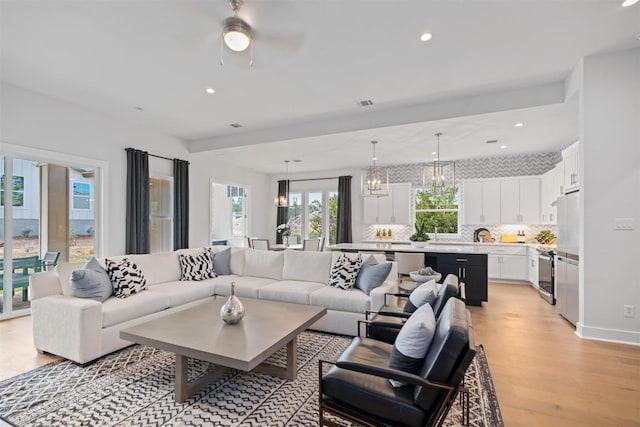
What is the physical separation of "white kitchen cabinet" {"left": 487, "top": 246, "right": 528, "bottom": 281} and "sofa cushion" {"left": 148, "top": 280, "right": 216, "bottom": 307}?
557 cm

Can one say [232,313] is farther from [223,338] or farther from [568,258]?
[568,258]

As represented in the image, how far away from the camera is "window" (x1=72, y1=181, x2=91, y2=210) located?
4934mm

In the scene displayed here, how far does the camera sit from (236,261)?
16.2 ft

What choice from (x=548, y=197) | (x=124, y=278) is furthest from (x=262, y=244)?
(x=548, y=197)

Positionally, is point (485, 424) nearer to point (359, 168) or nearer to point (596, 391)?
point (596, 391)

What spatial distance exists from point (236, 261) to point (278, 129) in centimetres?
256

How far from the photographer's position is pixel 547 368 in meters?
2.83

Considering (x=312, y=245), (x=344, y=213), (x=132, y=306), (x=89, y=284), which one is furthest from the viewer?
(x=344, y=213)

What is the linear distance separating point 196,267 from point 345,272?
2.19 meters

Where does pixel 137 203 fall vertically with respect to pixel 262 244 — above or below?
above

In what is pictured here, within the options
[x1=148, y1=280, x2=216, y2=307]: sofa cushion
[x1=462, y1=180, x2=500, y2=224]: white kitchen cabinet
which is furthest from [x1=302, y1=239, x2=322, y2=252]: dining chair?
[x1=462, y1=180, x2=500, y2=224]: white kitchen cabinet

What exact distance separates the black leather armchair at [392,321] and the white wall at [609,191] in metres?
2.35

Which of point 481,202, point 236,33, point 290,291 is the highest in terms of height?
point 236,33

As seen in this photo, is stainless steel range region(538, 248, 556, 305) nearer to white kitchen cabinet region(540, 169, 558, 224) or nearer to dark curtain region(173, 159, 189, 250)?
white kitchen cabinet region(540, 169, 558, 224)
